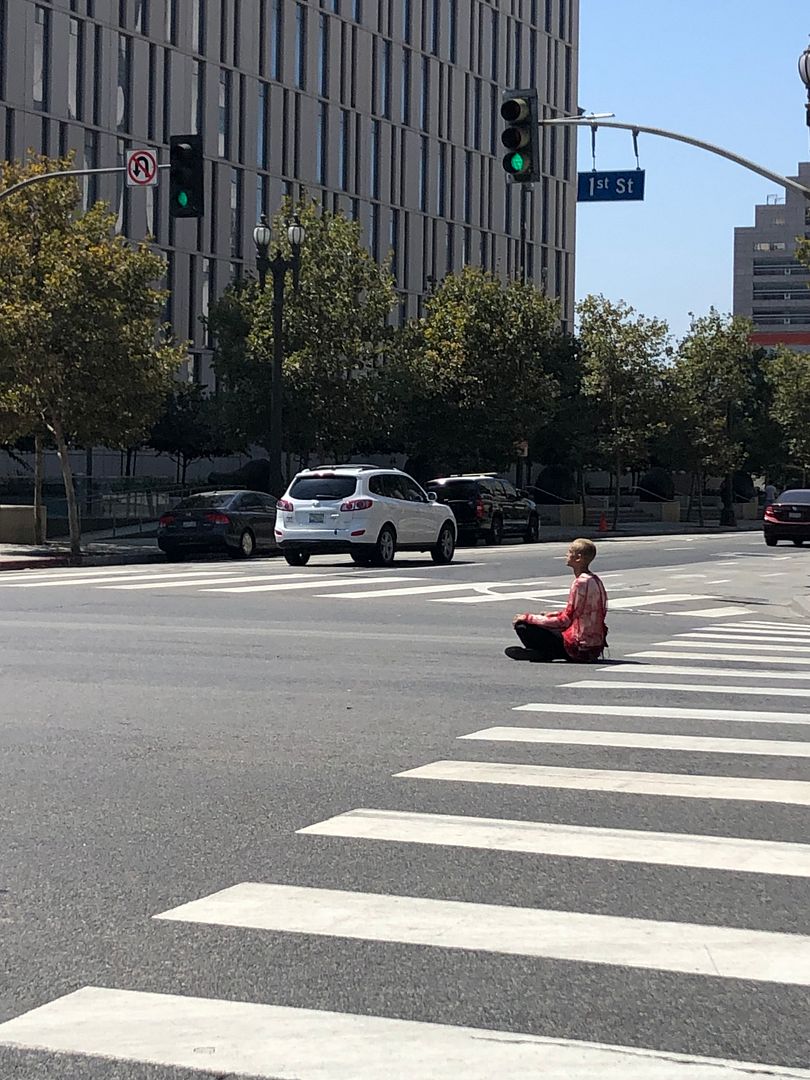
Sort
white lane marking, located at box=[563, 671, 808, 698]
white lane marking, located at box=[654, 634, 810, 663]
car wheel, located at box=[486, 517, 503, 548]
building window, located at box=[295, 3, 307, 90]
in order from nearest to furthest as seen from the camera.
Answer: white lane marking, located at box=[563, 671, 808, 698] < white lane marking, located at box=[654, 634, 810, 663] < car wheel, located at box=[486, 517, 503, 548] < building window, located at box=[295, 3, 307, 90]

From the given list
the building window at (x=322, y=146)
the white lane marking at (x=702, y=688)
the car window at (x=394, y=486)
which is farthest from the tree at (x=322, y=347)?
the white lane marking at (x=702, y=688)

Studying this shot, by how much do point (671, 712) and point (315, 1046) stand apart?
673 centimetres

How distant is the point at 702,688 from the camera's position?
1213 cm

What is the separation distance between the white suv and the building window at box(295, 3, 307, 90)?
4814 centimetres

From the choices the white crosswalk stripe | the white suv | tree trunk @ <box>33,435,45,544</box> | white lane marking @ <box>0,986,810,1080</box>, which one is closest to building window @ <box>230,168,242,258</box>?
tree trunk @ <box>33,435,45,544</box>

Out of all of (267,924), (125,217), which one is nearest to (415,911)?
(267,924)

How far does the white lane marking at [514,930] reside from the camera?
5.10 m

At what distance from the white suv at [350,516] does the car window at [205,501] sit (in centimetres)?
443

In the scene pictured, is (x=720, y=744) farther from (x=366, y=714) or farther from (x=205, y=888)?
(x=205, y=888)

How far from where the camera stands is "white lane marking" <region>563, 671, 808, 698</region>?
466 inches

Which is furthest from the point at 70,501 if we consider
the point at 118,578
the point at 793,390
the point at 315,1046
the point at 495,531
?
the point at 793,390

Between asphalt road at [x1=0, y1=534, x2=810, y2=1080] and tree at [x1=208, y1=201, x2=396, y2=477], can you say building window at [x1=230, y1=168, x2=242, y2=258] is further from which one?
asphalt road at [x1=0, y1=534, x2=810, y2=1080]

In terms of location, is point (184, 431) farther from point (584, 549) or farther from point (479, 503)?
point (584, 549)

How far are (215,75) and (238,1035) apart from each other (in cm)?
6804
